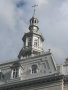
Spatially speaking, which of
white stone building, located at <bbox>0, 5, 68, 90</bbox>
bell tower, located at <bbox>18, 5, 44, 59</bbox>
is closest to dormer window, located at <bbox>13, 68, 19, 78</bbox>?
white stone building, located at <bbox>0, 5, 68, 90</bbox>

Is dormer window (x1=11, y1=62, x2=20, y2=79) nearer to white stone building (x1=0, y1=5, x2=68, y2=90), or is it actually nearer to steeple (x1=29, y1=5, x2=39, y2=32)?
white stone building (x1=0, y1=5, x2=68, y2=90)

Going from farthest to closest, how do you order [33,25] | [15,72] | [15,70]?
1. [33,25]
2. [15,70]
3. [15,72]

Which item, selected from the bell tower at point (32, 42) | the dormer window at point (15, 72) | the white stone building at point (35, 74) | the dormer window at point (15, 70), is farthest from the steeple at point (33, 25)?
the dormer window at point (15, 72)

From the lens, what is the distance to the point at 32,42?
239 feet

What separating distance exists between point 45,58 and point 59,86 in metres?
7.54

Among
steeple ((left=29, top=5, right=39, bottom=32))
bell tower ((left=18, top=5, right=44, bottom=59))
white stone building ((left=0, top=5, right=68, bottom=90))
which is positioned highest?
steeple ((left=29, top=5, right=39, bottom=32))

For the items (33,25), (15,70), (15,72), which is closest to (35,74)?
(15,72)

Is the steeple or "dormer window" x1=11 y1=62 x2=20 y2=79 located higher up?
the steeple

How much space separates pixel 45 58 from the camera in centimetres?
6234

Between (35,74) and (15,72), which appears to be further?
(15,72)

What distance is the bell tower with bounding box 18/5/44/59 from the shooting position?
72.3 m

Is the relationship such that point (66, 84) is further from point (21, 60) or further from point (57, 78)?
point (21, 60)

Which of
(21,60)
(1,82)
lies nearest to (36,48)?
(21,60)

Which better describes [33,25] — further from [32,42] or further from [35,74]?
[35,74]
